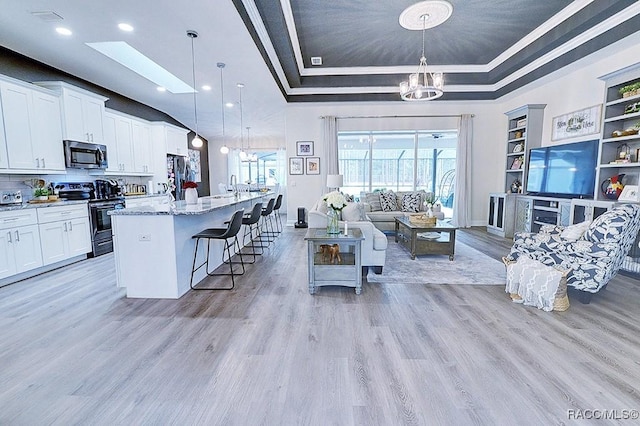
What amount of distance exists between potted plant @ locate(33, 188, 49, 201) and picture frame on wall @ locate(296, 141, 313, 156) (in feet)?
15.8

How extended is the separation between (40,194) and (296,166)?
4.81 m

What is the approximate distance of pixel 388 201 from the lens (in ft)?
21.2

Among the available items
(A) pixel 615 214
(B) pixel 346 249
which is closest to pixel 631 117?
(A) pixel 615 214

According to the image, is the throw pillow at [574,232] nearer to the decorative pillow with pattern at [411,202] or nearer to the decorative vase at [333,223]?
the decorative vase at [333,223]

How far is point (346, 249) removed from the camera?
3775 mm

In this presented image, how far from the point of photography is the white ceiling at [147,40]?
10.2 feet

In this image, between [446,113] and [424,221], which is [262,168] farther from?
[424,221]

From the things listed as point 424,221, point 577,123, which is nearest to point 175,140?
point 424,221

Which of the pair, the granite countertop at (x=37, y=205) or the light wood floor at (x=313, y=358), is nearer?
the light wood floor at (x=313, y=358)

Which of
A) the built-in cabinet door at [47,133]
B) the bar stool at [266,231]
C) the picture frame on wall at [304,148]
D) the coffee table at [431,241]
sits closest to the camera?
the built-in cabinet door at [47,133]

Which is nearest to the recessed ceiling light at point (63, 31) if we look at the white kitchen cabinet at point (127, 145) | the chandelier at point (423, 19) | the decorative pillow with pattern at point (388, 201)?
the white kitchen cabinet at point (127, 145)

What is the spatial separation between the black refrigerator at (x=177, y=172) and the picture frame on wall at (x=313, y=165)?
11.0ft

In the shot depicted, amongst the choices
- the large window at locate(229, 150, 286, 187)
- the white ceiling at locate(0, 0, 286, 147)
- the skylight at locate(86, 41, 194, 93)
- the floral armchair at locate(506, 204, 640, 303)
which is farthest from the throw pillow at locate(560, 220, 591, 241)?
the large window at locate(229, 150, 286, 187)

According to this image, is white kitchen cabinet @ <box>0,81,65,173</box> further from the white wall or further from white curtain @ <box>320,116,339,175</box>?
white curtain @ <box>320,116,339,175</box>
